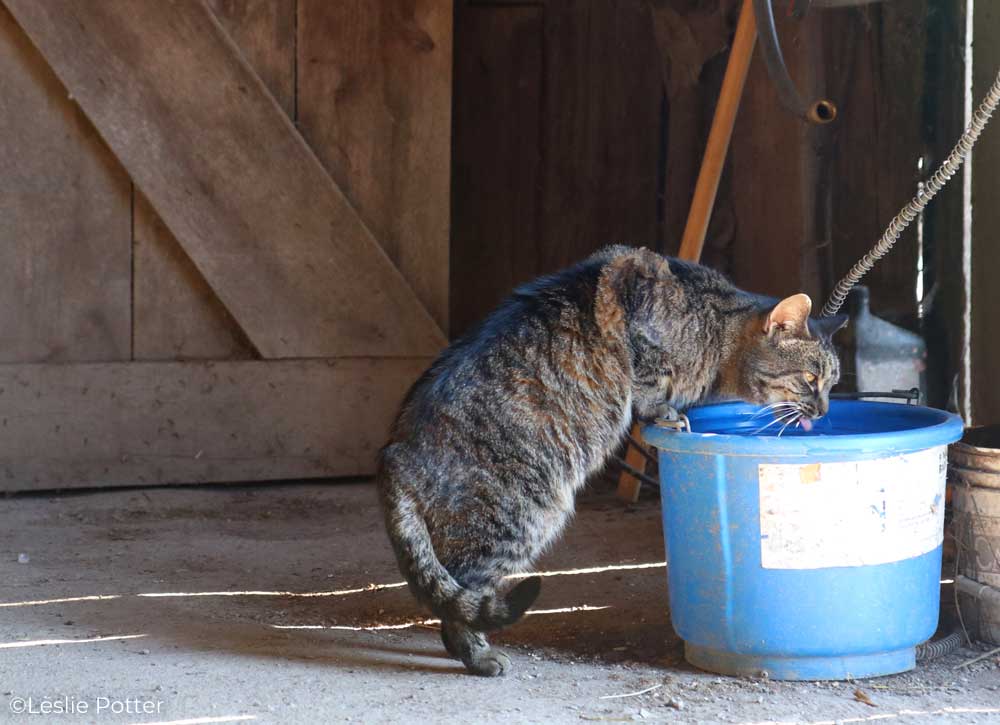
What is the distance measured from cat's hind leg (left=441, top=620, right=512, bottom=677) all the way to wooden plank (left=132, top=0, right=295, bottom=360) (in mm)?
2192

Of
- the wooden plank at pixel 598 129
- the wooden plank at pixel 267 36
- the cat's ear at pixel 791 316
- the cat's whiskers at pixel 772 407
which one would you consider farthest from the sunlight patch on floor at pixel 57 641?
the wooden plank at pixel 598 129

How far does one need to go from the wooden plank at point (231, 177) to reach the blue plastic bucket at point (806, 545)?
2192mm

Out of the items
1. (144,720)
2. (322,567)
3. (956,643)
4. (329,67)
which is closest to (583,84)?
(329,67)

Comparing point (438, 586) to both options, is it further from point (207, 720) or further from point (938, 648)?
point (938, 648)

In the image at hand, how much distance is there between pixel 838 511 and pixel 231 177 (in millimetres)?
2879

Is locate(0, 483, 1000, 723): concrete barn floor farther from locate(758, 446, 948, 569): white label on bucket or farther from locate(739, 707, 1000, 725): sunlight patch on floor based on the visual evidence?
locate(758, 446, 948, 569): white label on bucket

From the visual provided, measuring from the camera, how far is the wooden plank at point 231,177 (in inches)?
183

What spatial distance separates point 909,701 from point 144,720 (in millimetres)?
1693

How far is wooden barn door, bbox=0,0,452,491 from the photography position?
4660 mm

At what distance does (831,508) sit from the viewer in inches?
109

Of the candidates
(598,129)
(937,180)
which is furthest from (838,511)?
(598,129)

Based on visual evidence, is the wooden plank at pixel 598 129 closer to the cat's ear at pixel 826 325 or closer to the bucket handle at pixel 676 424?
the cat's ear at pixel 826 325

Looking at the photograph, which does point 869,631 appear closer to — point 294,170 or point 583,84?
point 294,170

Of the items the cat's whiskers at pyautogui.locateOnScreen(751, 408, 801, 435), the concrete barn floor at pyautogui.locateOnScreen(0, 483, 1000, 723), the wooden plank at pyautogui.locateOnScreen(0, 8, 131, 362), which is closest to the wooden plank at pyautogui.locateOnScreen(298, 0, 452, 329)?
the wooden plank at pyautogui.locateOnScreen(0, 8, 131, 362)
